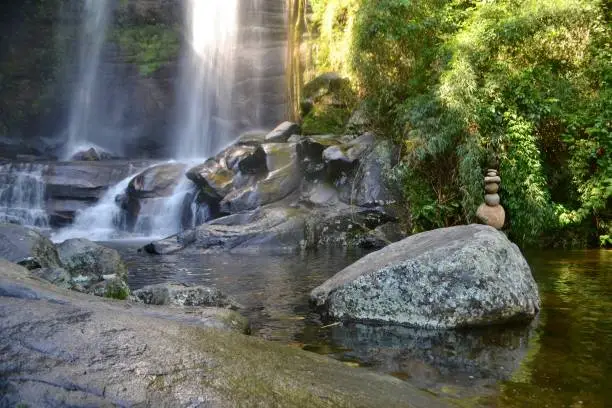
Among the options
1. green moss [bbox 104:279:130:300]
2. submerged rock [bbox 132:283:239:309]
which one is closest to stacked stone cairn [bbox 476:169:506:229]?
submerged rock [bbox 132:283:239:309]

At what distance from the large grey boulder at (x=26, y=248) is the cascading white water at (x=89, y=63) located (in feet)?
62.7

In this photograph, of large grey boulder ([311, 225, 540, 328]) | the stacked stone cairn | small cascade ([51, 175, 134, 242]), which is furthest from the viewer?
small cascade ([51, 175, 134, 242])

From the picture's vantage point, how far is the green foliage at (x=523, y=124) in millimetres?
11031

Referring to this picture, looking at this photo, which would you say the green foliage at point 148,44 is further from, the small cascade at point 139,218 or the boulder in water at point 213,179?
the boulder in water at point 213,179

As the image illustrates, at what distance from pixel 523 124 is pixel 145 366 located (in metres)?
10.2

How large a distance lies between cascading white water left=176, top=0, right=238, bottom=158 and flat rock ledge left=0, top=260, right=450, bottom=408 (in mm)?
19274

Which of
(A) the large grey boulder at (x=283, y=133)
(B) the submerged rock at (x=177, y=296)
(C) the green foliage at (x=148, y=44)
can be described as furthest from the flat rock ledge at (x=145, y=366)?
(C) the green foliage at (x=148, y=44)

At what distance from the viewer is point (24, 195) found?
1692 centimetres

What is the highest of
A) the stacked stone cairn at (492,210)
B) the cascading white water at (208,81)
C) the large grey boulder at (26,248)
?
the cascading white water at (208,81)

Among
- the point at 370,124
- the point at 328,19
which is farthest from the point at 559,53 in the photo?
the point at 328,19

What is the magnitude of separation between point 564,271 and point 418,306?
157 inches

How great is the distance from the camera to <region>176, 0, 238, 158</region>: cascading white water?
73.8 feet

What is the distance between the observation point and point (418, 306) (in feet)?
17.0

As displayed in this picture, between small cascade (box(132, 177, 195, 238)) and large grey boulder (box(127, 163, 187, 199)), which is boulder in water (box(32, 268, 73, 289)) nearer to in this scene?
small cascade (box(132, 177, 195, 238))
